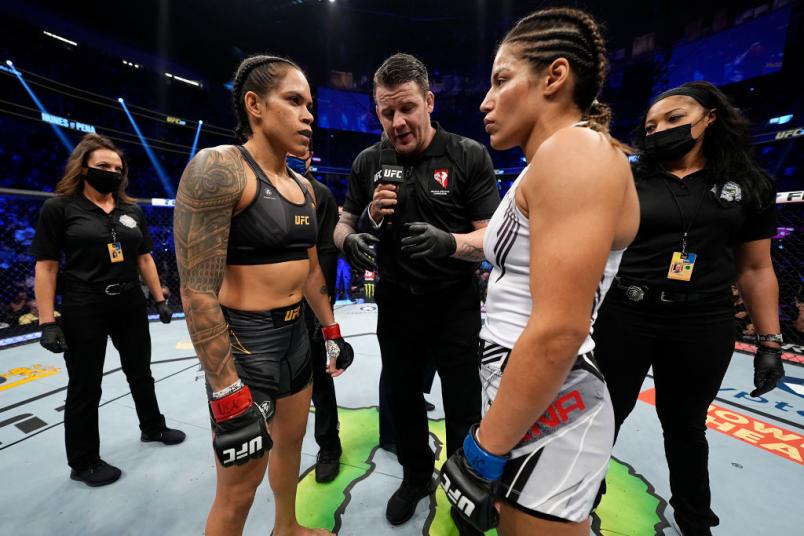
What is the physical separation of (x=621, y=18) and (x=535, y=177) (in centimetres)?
1573

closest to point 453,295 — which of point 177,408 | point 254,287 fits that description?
point 254,287

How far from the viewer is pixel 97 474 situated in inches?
80.4

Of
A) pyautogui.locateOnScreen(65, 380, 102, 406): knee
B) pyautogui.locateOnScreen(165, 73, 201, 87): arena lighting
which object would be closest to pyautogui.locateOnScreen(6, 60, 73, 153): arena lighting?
pyautogui.locateOnScreen(165, 73, 201, 87): arena lighting

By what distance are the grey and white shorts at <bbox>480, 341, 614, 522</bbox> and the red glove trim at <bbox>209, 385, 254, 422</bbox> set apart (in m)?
0.82

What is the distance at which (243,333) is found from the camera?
1308mm

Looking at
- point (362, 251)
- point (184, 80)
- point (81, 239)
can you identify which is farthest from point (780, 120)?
point (184, 80)

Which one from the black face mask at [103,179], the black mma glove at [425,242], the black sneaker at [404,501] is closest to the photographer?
the black mma glove at [425,242]

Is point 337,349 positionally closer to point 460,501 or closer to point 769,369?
point 460,501

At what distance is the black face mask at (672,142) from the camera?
1592 mm

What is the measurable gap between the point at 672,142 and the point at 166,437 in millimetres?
3477

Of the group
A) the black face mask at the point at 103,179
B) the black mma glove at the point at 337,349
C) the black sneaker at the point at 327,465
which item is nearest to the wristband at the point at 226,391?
the black mma glove at the point at 337,349

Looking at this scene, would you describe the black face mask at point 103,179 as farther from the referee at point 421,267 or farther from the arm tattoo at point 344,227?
the referee at point 421,267

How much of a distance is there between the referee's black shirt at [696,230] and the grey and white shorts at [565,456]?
1.10 metres

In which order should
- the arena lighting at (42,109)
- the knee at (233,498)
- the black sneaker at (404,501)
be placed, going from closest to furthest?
1. the knee at (233,498)
2. the black sneaker at (404,501)
3. the arena lighting at (42,109)
